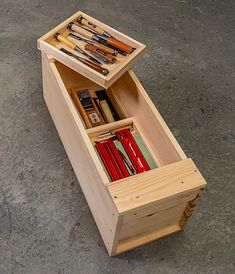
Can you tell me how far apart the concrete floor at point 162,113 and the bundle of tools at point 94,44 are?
13.6 inches

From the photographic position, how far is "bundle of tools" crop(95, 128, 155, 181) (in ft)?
4.18

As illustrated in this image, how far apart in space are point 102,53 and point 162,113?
0.43m

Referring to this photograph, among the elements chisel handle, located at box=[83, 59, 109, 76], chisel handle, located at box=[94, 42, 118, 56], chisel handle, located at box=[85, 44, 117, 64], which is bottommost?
chisel handle, located at box=[83, 59, 109, 76]

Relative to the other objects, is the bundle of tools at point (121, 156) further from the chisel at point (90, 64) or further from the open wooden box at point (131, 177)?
the chisel at point (90, 64)

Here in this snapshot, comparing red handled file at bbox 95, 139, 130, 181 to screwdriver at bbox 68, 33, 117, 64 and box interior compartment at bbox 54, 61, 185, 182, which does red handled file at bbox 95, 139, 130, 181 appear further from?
screwdriver at bbox 68, 33, 117, 64

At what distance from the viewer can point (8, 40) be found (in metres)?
1.88

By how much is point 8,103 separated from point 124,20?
801mm

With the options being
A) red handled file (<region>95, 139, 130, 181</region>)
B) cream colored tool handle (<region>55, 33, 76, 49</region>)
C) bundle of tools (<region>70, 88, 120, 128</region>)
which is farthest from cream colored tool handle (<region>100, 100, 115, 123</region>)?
cream colored tool handle (<region>55, 33, 76, 49</region>)

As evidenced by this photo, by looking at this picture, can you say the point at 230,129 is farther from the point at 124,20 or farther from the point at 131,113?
the point at 124,20

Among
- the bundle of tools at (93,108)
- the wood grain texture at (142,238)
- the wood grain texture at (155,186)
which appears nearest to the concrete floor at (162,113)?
the wood grain texture at (142,238)

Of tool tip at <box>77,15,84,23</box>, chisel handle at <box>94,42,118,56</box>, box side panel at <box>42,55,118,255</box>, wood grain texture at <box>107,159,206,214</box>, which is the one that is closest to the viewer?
wood grain texture at <box>107,159,206,214</box>

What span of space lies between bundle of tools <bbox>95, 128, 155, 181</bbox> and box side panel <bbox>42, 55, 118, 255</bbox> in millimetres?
77

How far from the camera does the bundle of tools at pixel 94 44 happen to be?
1358mm

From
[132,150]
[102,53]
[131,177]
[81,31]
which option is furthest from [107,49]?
[131,177]
